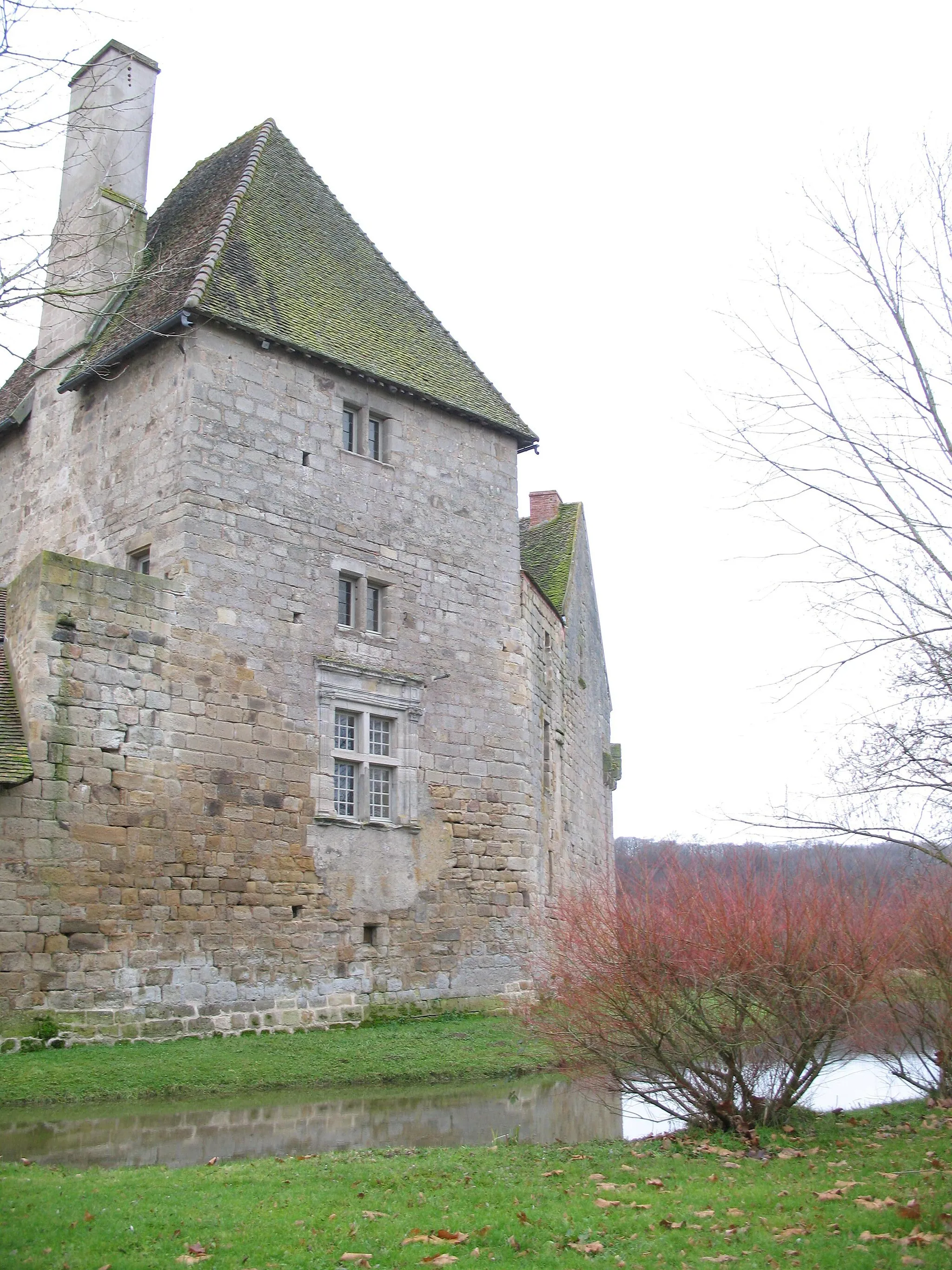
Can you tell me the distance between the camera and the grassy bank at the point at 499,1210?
5492 millimetres

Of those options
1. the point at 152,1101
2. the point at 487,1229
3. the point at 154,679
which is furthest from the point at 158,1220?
the point at 154,679

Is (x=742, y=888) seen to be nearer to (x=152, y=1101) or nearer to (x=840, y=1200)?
(x=840, y=1200)

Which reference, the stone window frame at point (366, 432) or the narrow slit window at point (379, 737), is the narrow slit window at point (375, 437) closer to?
the stone window frame at point (366, 432)

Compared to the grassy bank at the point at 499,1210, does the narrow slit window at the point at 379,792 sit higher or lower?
higher

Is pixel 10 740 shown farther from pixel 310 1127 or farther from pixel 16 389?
pixel 16 389

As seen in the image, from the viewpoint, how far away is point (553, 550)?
26328 mm

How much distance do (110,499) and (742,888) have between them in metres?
11.2

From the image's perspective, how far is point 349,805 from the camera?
54.5 feet

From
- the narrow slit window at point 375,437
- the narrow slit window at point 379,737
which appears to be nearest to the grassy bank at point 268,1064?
the narrow slit window at point 379,737

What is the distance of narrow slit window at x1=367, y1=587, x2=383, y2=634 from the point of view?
17.5 meters

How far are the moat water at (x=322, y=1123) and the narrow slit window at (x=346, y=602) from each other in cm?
726

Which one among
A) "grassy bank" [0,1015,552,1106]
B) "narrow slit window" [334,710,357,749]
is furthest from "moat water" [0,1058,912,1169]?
"narrow slit window" [334,710,357,749]

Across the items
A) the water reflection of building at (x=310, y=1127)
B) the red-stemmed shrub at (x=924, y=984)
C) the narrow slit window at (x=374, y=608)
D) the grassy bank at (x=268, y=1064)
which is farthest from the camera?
the narrow slit window at (x=374, y=608)

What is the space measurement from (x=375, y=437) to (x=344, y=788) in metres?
5.59
